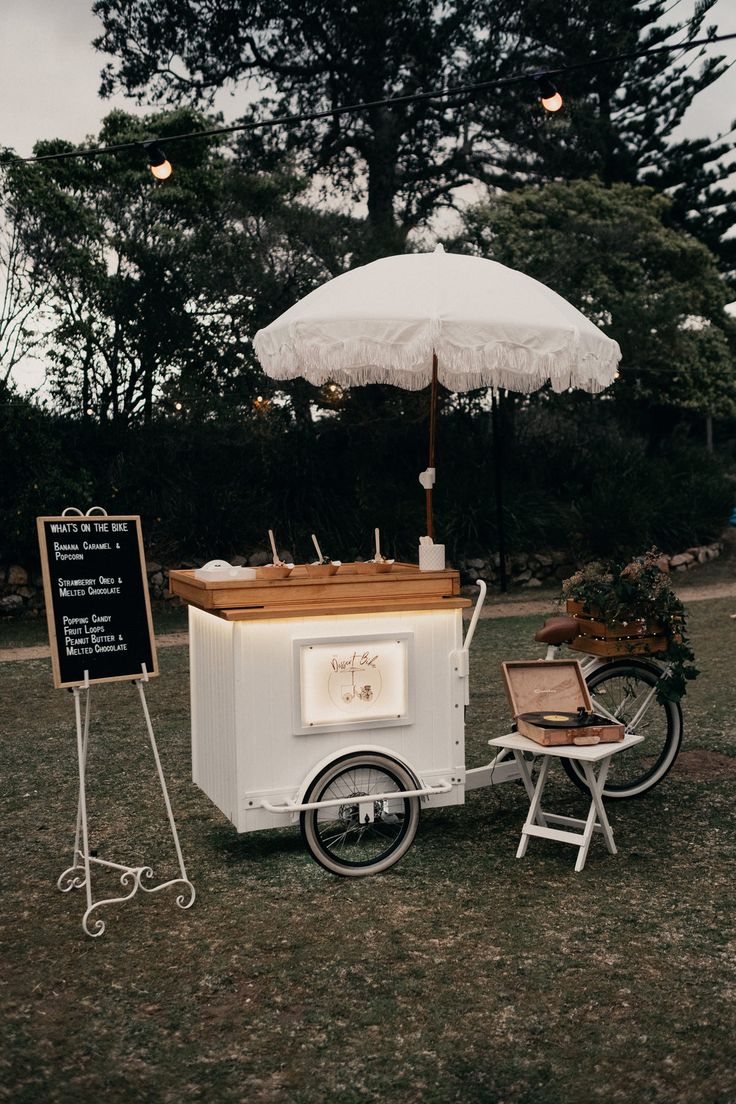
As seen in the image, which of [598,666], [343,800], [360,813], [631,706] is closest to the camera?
[343,800]

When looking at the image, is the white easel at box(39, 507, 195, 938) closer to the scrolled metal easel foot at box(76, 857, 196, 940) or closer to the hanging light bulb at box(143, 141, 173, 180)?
the scrolled metal easel foot at box(76, 857, 196, 940)

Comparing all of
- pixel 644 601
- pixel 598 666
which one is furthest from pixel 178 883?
pixel 644 601

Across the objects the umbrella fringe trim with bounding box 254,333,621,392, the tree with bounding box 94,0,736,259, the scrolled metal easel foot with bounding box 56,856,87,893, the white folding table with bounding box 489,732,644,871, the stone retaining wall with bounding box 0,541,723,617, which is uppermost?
the tree with bounding box 94,0,736,259

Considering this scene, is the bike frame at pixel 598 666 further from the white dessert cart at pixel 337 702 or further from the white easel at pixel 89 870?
the white easel at pixel 89 870

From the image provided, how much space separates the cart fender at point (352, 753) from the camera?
4.52 meters

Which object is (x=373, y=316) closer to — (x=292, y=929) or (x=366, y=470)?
(x=292, y=929)

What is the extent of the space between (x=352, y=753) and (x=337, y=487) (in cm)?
1228

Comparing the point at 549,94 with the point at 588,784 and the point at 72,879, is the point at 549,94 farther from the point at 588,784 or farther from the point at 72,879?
the point at 72,879

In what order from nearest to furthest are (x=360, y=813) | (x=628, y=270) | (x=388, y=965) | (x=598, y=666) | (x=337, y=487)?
(x=388, y=965) → (x=360, y=813) → (x=598, y=666) → (x=337, y=487) → (x=628, y=270)

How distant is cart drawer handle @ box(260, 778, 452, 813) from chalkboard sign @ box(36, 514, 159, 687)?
0.77m

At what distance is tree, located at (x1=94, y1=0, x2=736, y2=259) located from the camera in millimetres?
20703

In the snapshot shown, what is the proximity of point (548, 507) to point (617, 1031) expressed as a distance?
1441 centimetres

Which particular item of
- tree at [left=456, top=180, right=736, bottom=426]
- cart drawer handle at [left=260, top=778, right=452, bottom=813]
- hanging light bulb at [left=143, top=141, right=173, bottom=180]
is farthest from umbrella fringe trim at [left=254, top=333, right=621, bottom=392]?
tree at [left=456, top=180, right=736, bottom=426]

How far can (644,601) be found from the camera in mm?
5328
